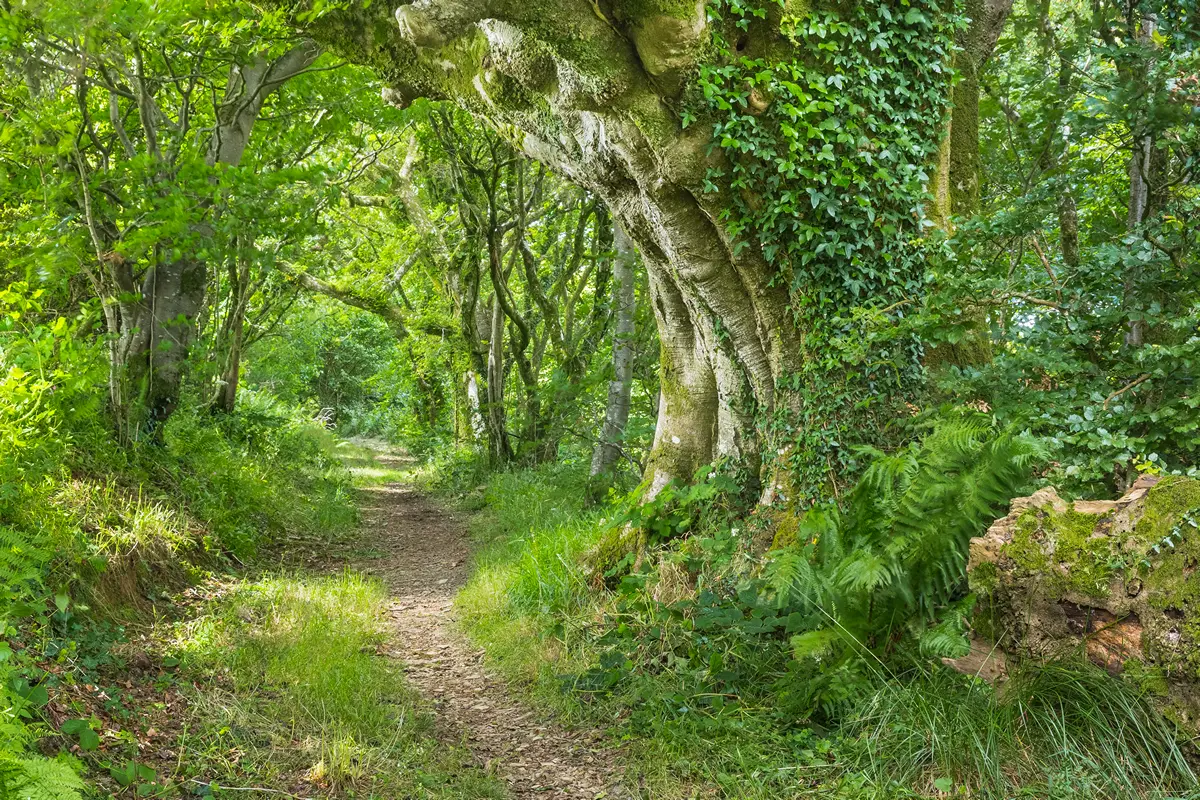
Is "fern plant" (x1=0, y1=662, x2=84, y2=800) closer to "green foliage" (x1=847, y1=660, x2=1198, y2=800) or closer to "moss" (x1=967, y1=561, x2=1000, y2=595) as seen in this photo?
"green foliage" (x1=847, y1=660, x2=1198, y2=800)

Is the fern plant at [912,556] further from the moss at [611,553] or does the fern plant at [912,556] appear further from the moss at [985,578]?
the moss at [611,553]

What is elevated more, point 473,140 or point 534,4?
point 473,140

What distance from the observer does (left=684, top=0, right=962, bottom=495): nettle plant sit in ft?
16.3

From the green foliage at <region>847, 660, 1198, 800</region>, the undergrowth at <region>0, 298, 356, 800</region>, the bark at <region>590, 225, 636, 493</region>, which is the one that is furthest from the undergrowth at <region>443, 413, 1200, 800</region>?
the bark at <region>590, 225, 636, 493</region>

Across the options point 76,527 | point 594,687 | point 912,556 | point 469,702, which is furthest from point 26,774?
point 912,556

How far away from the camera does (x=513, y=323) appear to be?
540 inches

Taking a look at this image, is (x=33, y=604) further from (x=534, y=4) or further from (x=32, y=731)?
(x=534, y=4)

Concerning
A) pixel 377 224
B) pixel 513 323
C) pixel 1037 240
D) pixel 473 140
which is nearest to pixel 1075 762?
pixel 1037 240

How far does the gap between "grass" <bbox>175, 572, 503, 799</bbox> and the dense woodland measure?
0.03 metres

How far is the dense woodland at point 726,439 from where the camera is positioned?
134 inches

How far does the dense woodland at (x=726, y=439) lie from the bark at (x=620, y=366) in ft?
5.80

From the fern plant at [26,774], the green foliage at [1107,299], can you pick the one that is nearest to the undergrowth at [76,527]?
the fern plant at [26,774]

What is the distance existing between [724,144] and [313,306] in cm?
1818

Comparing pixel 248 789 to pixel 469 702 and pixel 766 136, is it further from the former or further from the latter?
pixel 766 136
